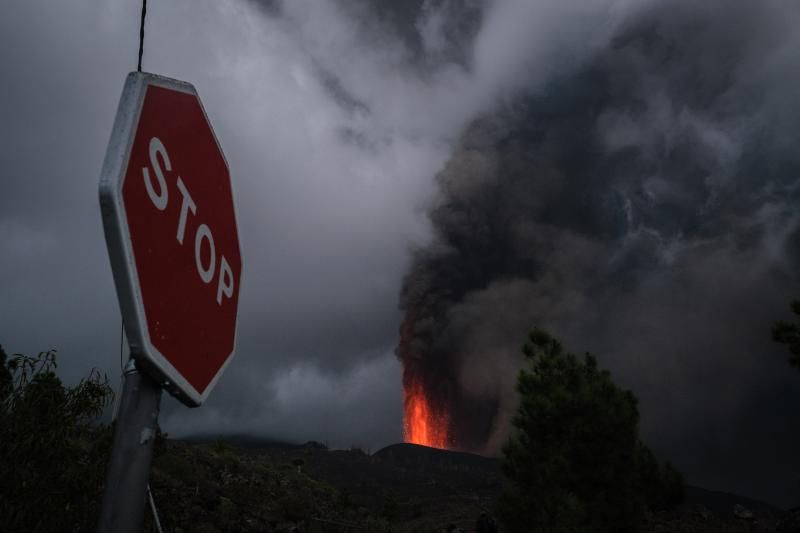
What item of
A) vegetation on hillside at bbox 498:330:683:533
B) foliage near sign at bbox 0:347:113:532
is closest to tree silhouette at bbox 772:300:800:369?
vegetation on hillside at bbox 498:330:683:533

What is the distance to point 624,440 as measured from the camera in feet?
49.9

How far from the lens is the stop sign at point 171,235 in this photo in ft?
3.70

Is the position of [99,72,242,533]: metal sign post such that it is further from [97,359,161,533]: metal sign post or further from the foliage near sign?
the foliage near sign

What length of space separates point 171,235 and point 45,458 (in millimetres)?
3380

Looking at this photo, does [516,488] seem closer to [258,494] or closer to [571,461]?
[571,461]

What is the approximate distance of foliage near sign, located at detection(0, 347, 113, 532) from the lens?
3.44 metres

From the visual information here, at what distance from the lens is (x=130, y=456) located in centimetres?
120

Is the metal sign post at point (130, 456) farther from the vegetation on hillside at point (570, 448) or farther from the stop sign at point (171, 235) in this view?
the vegetation on hillside at point (570, 448)

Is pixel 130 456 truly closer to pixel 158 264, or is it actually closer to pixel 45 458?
pixel 158 264

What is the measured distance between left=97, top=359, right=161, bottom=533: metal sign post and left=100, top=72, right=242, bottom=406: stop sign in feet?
0.20

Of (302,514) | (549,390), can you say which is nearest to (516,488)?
(549,390)

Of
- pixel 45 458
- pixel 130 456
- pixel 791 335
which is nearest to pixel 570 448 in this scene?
pixel 791 335

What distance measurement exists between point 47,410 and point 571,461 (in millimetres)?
13850

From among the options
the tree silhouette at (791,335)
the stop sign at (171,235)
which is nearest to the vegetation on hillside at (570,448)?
the tree silhouette at (791,335)
